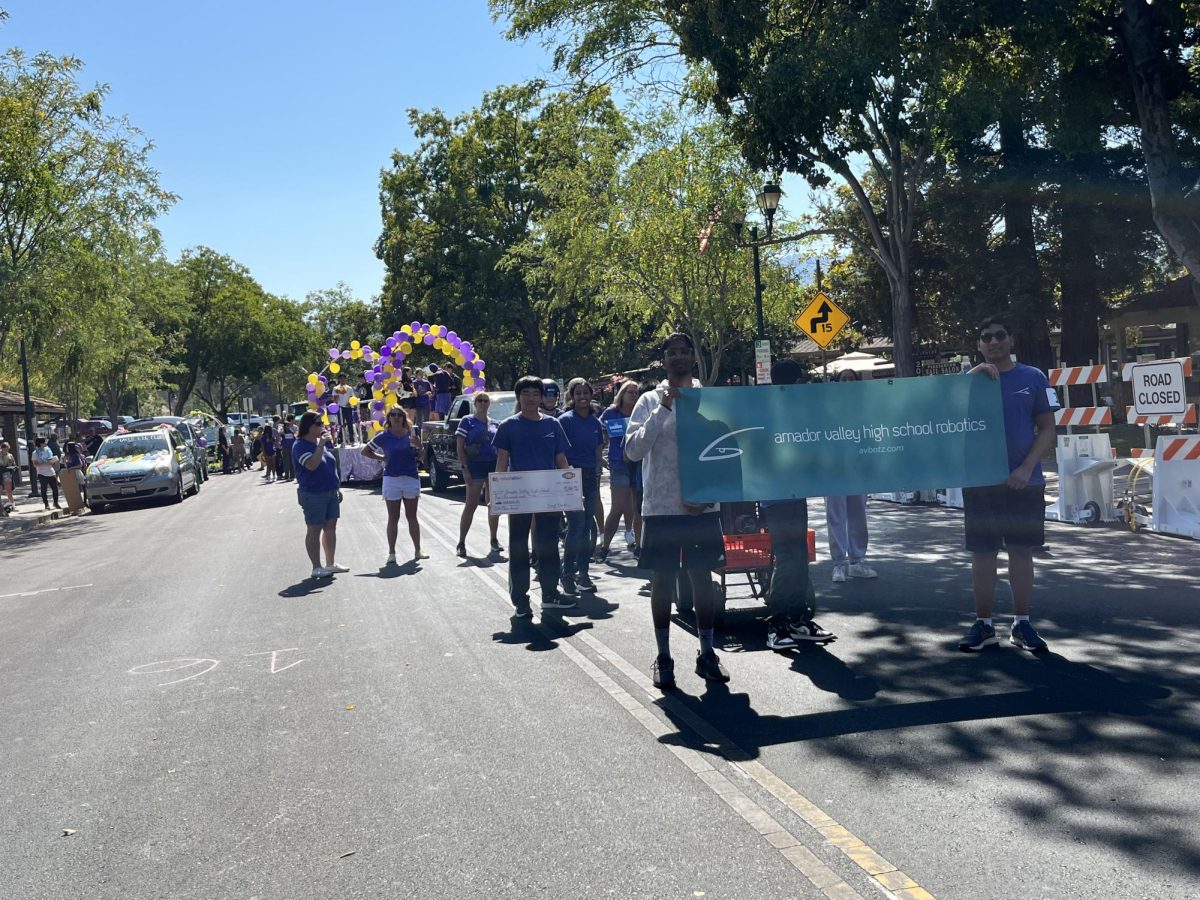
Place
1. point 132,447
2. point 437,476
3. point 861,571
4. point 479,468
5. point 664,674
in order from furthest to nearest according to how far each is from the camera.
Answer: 1. point 132,447
2. point 437,476
3. point 479,468
4. point 861,571
5. point 664,674

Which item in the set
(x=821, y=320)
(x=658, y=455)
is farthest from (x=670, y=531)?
(x=821, y=320)

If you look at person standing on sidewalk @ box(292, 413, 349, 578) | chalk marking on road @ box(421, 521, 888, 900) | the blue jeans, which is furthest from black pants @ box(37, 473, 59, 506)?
chalk marking on road @ box(421, 521, 888, 900)

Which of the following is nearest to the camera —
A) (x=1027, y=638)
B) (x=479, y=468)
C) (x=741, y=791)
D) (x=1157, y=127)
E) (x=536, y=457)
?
(x=741, y=791)

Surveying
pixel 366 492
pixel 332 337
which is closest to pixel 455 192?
pixel 366 492

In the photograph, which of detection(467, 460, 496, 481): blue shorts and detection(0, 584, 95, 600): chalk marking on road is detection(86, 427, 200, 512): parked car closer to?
detection(0, 584, 95, 600): chalk marking on road

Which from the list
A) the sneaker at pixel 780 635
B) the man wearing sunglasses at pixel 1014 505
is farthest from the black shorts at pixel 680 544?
the man wearing sunglasses at pixel 1014 505

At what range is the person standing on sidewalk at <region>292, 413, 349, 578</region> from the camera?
12328 mm

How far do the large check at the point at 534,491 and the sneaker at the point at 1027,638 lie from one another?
12.2 ft

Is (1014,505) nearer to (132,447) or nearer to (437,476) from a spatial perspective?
(437,476)

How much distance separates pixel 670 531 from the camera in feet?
22.5

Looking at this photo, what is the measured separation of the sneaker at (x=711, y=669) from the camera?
689 centimetres

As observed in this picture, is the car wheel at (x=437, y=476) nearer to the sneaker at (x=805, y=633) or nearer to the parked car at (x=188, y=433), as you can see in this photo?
the parked car at (x=188, y=433)

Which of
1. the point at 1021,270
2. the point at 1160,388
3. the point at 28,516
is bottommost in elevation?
the point at 28,516

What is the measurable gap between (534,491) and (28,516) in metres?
20.8
